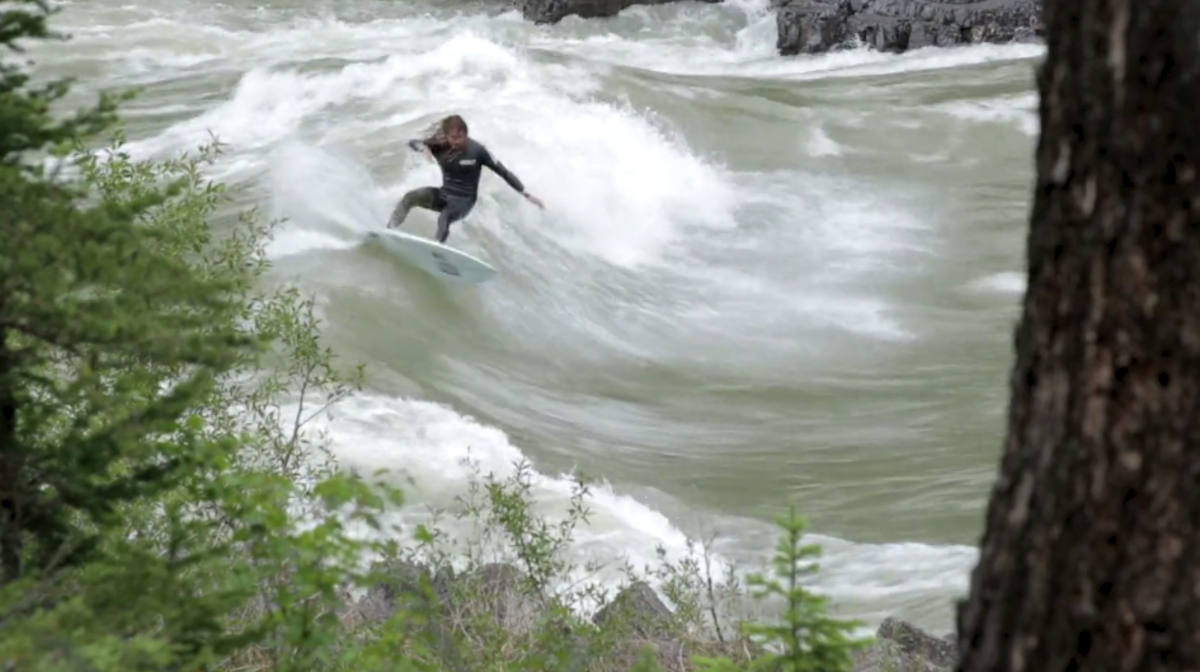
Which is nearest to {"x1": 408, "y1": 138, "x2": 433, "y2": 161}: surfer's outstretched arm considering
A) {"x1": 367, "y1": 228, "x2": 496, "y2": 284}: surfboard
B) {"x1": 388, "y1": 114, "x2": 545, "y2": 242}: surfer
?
{"x1": 388, "y1": 114, "x2": 545, "y2": 242}: surfer

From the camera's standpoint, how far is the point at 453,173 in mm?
14508

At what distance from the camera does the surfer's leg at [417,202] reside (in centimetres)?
1480

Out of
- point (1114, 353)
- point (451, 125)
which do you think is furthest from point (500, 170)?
point (1114, 353)

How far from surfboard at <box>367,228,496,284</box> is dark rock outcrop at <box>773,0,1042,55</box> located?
10.6m

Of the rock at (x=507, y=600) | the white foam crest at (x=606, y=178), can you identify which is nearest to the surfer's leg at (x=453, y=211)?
the white foam crest at (x=606, y=178)

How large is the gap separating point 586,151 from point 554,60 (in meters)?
2.86

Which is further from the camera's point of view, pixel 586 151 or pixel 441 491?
pixel 586 151

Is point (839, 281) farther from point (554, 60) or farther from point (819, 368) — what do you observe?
point (554, 60)

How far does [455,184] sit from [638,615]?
23.9ft

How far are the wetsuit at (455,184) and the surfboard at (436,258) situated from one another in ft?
0.55

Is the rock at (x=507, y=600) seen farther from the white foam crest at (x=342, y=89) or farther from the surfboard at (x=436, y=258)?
the white foam crest at (x=342, y=89)

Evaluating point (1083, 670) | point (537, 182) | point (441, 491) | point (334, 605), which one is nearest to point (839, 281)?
point (537, 182)

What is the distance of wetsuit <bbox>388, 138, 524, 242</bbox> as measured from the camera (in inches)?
559

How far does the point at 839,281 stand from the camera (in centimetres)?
1606
